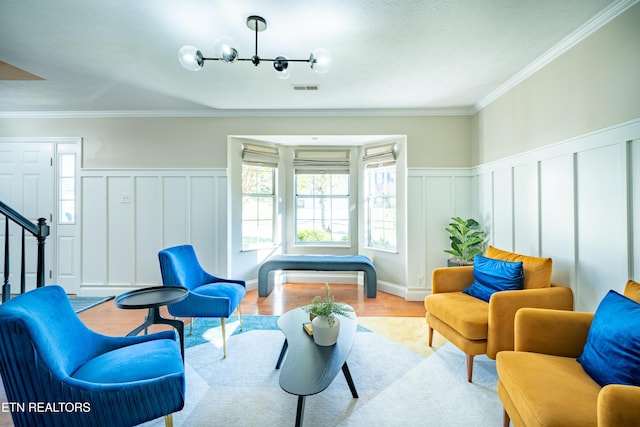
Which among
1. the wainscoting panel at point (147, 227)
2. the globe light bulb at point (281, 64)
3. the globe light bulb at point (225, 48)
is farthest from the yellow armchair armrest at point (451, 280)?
the wainscoting panel at point (147, 227)

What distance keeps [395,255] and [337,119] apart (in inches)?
85.0

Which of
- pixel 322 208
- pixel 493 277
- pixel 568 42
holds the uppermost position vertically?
pixel 568 42

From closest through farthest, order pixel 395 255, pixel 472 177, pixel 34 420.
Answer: pixel 34 420 → pixel 472 177 → pixel 395 255

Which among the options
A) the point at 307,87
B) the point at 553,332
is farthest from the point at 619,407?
the point at 307,87

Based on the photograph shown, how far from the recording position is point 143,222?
4000 millimetres

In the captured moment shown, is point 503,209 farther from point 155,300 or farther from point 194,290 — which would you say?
point 155,300

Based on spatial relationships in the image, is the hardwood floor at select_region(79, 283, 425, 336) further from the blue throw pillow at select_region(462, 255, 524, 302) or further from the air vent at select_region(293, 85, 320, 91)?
the air vent at select_region(293, 85, 320, 91)

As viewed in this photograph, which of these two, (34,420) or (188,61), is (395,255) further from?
(34,420)

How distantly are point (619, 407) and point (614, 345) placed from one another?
44cm

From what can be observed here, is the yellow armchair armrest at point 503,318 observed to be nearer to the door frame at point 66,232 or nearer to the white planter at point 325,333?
the white planter at point 325,333

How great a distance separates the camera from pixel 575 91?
2223 mm

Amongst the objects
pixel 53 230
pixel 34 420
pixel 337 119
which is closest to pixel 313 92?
pixel 337 119

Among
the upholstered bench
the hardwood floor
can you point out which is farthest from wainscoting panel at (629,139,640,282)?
the upholstered bench

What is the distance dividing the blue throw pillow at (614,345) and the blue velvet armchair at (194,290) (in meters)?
2.36
